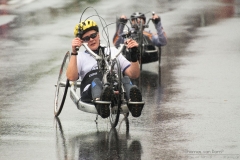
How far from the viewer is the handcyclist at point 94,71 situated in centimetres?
Answer: 957

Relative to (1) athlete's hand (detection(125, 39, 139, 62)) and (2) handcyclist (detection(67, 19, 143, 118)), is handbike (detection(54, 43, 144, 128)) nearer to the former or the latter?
(2) handcyclist (detection(67, 19, 143, 118))

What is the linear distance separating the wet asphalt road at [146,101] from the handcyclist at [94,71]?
506mm

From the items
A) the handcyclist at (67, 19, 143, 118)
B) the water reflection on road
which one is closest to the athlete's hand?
the handcyclist at (67, 19, 143, 118)

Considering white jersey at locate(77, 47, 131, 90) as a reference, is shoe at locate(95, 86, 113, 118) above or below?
below

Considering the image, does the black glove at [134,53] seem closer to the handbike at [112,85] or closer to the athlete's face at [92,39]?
the handbike at [112,85]

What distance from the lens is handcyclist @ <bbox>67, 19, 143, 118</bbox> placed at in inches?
377

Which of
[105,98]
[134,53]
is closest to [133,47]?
[134,53]

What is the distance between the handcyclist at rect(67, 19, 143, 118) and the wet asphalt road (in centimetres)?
51

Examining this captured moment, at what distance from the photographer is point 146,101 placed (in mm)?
12703

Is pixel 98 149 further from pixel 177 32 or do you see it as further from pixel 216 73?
pixel 177 32

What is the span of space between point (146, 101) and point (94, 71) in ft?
7.90

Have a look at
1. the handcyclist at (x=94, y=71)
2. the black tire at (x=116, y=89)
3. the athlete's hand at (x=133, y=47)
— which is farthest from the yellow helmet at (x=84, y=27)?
the athlete's hand at (x=133, y=47)

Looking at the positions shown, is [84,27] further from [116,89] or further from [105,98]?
[105,98]

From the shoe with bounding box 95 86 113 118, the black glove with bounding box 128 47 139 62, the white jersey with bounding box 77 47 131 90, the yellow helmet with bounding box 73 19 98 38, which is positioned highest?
the yellow helmet with bounding box 73 19 98 38
